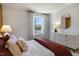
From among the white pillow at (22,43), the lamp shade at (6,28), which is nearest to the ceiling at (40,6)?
the lamp shade at (6,28)

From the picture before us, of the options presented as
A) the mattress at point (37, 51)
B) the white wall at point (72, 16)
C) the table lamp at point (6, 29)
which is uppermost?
the white wall at point (72, 16)

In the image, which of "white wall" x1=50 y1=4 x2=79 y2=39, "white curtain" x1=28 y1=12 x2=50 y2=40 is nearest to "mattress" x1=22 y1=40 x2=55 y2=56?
"white curtain" x1=28 y1=12 x2=50 y2=40

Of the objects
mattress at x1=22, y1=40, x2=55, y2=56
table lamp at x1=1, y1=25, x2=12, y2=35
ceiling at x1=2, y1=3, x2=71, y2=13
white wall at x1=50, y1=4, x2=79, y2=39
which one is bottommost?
mattress at x1=22, y1=40, x2=55, y2=56

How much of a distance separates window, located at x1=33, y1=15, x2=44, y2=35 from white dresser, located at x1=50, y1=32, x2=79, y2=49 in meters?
0.22

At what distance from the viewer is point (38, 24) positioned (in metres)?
2.16

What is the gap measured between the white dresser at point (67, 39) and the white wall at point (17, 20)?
0.46 metres

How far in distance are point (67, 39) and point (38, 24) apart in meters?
0.50

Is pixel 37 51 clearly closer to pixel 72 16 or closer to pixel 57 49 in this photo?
pixel 57 49

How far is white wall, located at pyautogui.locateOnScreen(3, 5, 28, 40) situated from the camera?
2.07m

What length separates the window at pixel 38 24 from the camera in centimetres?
215

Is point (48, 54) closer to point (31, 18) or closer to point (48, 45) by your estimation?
point (48, 45)

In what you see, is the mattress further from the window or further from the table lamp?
the table lamp

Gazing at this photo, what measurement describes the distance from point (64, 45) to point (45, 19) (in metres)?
0.50

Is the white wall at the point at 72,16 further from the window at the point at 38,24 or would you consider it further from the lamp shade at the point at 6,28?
the lamp shade at the point at 6,28
